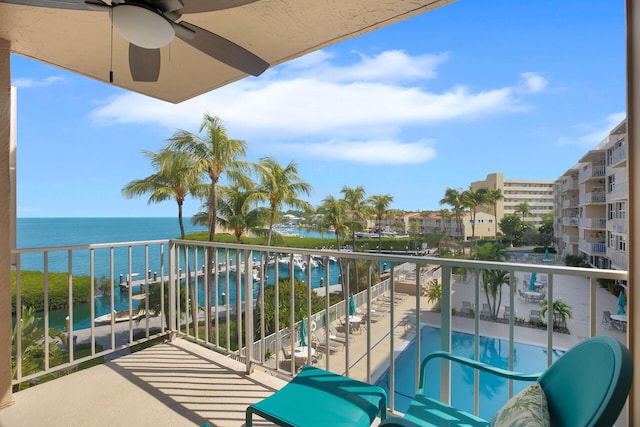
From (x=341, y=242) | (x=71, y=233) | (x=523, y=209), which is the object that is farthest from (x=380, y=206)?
(x=71, y=233)

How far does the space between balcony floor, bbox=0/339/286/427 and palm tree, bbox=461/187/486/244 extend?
36372 millimetres

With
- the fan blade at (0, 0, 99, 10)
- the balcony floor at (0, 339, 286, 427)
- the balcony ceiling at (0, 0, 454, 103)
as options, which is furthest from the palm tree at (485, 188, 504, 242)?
the fan blade at (0, 0, 99, 10)

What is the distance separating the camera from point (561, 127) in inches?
1745

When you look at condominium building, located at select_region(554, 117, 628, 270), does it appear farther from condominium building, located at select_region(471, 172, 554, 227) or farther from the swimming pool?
condominium building, located at select_region(471, 172, 554, 227)

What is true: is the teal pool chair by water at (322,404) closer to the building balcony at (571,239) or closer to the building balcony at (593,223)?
the building balcony at (593,223)

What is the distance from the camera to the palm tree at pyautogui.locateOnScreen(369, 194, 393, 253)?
35938 mm

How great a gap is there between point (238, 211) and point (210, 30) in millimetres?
20224

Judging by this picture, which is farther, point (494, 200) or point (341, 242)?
point (494, 200)

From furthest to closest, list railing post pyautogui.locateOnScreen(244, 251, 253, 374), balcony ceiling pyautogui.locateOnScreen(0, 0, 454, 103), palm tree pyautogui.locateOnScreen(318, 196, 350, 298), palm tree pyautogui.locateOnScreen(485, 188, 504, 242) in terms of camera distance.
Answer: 1. palm tree pyautogui.locateOnScreen(485, 188, 504, 242)
2. palm tree pyautogui.locateOnScreen(318, 196, 350, 298)
3. railing post pyautogui.locateOnScreen(244, 251, 253, 374)
4. balcony ceiling pyautogui.locateOnScreen(0, 0, 454, 103)

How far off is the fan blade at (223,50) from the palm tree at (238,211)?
19.9m

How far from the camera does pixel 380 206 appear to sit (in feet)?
119

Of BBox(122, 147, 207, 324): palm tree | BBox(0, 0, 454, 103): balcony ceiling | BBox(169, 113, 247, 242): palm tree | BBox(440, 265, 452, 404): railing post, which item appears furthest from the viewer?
BBox(122, 147, 207, 324): palm tree

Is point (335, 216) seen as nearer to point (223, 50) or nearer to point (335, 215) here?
point (335, 215)

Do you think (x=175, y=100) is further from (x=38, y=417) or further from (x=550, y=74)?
(x=550, y=74)
